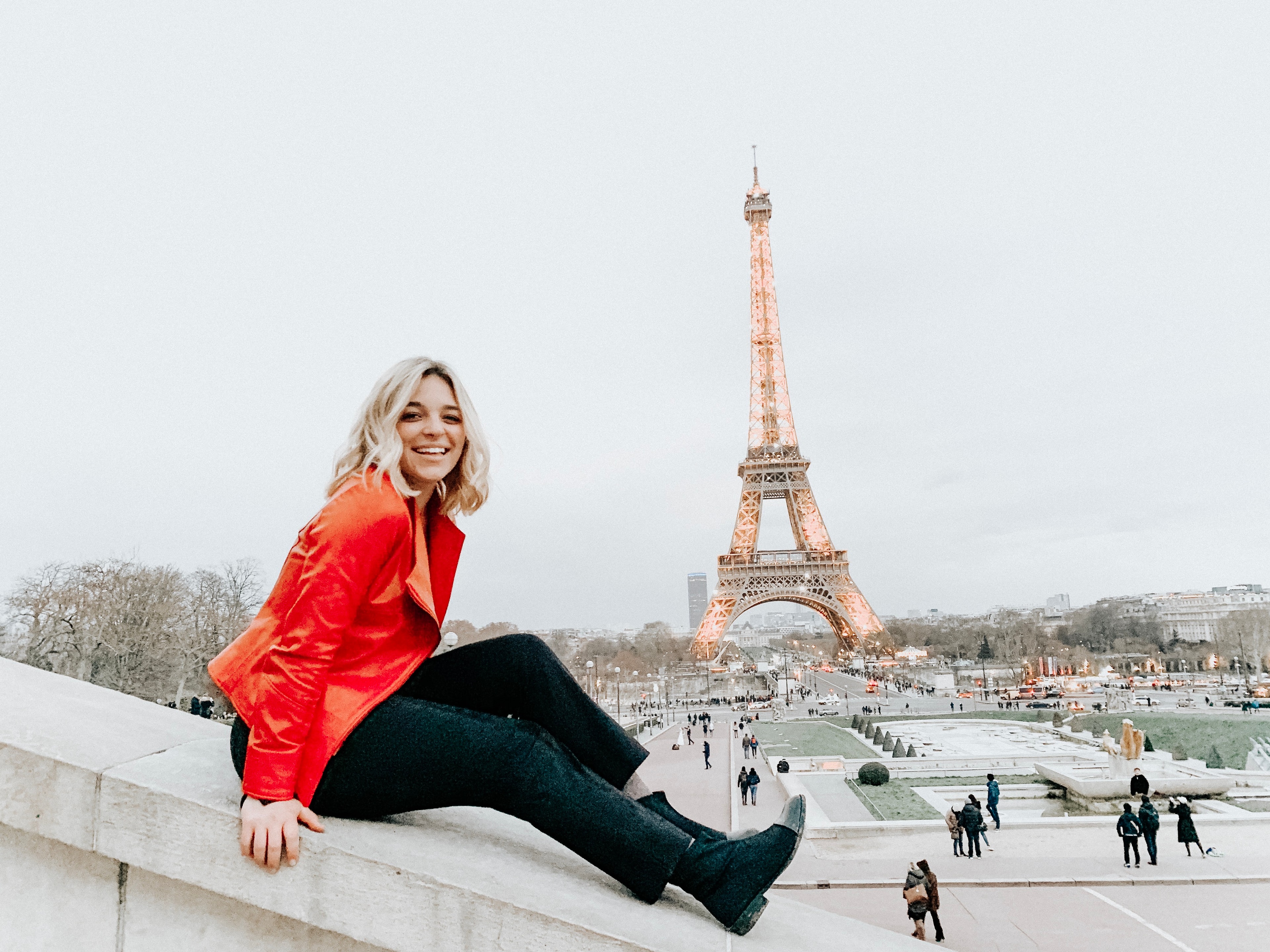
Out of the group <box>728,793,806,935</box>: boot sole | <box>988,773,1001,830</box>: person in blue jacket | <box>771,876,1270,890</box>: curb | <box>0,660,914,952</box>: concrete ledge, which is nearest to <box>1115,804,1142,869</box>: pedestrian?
<box>771,876,1270,890</box>: curb

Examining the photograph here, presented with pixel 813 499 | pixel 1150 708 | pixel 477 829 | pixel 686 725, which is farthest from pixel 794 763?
pixel 813 499

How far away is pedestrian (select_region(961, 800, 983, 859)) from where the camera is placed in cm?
1015

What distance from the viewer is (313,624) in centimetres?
169

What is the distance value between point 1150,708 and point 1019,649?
35681 millimetres

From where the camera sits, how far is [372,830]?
1767mm

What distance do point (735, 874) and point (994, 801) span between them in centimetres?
1213

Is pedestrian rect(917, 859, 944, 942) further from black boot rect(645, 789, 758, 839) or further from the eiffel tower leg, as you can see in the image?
the eiffel tower leg

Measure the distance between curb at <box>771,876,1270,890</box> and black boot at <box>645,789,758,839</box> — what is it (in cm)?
808

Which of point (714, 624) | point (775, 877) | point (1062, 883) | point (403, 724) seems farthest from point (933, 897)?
point (714, 624)

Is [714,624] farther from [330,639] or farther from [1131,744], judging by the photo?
[330,639]

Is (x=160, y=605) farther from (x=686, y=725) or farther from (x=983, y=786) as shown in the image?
(x=983, y=786)

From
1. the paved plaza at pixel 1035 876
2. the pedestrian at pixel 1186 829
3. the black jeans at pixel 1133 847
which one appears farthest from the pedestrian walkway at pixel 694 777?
the pedestrian at pixel 1186 829

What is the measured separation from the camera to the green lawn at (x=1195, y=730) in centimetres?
2114

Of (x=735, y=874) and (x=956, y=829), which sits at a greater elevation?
(x=735, y=874)
